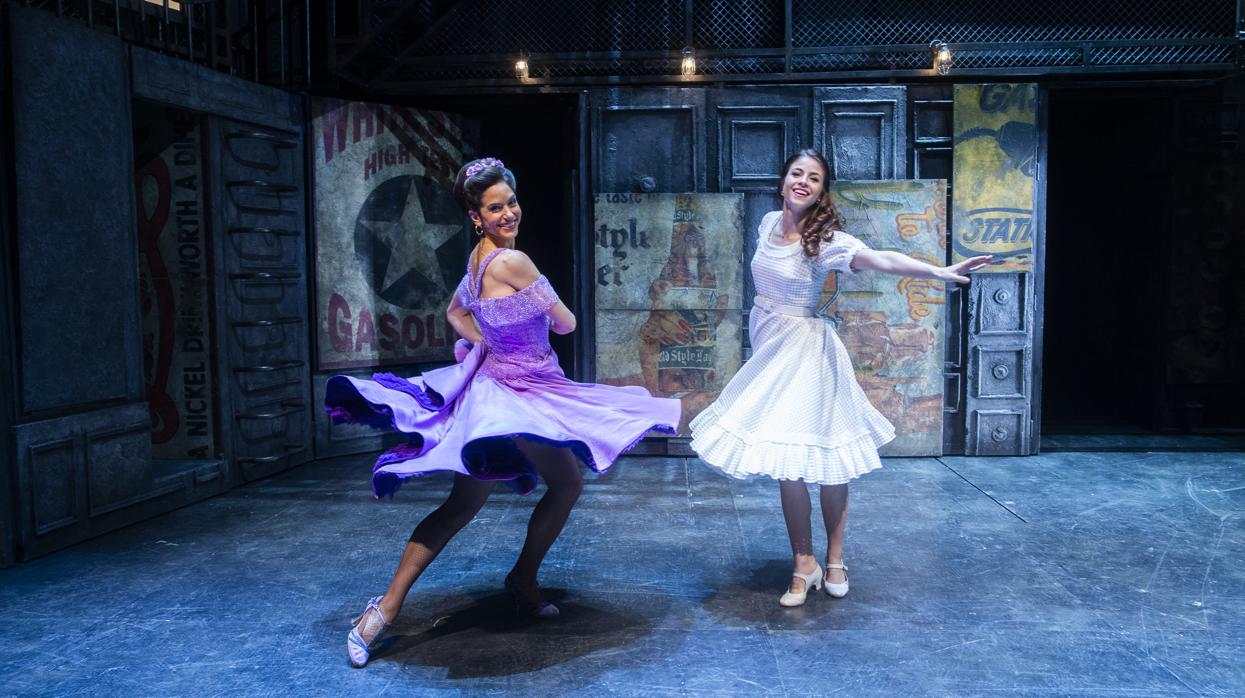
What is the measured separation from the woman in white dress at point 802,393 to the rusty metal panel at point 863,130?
3.28 metres

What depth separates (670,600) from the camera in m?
4.03

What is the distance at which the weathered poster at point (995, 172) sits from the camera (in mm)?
7062

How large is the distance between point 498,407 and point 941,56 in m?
5.39

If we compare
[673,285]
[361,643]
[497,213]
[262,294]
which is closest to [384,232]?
[262,294]

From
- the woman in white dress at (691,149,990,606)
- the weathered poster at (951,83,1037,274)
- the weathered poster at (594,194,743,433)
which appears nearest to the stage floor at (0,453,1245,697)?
the woman in white dress at (691,149,990,606)

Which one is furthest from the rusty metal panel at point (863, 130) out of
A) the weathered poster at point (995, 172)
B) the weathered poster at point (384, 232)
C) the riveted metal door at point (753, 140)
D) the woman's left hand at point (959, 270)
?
the woman's left hand at point (959, 270)

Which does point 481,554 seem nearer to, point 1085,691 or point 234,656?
point 234,656

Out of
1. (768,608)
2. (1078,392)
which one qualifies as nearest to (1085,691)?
(768,608)

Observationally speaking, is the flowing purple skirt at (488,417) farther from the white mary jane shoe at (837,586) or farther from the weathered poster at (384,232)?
the weathered poster at (384,232)

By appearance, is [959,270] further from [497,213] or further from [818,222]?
[497,213]

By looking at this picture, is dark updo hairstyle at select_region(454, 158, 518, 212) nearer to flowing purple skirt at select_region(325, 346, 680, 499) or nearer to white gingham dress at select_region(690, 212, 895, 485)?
flowing purple skirt at select_region(325, 346, 680, 499)

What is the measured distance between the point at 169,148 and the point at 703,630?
4.89 metres

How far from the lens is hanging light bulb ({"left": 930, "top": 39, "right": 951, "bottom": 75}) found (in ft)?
22.9

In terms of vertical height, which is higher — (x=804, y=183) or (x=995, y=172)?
(x=995, y=172)
